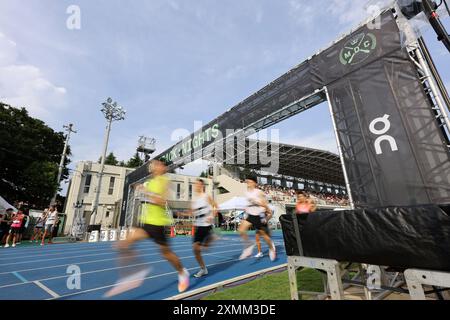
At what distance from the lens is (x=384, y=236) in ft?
6.26

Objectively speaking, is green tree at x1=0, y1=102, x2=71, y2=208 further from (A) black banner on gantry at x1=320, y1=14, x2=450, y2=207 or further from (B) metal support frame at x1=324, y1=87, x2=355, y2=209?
(A) black banner on gantry at x1=320, y1=14, x2=450, y2=207

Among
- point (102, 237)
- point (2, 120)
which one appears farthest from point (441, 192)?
point (2, 120)

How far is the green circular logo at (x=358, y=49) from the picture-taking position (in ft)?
17.1

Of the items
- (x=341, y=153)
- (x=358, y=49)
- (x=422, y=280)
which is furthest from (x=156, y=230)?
(x=358, y=49)

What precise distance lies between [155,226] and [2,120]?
2951 centimetres

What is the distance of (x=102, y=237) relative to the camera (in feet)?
51.3

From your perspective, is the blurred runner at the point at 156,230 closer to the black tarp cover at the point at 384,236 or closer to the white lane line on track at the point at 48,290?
the white lane line on track at the point at 48,290

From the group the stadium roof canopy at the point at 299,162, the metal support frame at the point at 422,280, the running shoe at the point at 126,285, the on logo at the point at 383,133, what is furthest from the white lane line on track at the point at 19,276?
the stadium roof canopy at the point at 299,162

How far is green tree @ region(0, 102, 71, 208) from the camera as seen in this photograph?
2108 centimetres

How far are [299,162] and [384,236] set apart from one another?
3189cm

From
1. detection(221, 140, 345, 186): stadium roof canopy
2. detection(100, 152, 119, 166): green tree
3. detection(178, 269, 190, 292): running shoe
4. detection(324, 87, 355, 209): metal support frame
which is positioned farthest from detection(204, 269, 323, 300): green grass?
detection(100, 152, 119, 166): green tree

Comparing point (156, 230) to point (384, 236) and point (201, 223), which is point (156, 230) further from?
point (384, 236)

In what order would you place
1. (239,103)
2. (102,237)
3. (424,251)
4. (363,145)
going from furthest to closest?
(102,237) → (239,103) → (363,145) → (424,251)
